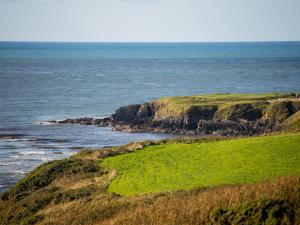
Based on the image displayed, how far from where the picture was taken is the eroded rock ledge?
73.8 meters

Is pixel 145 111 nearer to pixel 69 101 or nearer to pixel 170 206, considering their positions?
pixel 69 101

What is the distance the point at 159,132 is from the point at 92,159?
1391 inches

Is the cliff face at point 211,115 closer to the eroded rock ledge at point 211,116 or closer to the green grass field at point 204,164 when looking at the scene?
the eroded rock ledge at point 211,116

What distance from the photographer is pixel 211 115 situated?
79188 millimetres

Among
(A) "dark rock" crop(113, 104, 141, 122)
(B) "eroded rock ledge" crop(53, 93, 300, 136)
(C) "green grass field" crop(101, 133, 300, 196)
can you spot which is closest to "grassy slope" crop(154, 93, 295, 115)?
(B) "eroded rock ledge" crop(53, 93, 300, 136)

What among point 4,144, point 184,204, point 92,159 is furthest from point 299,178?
point 4,144

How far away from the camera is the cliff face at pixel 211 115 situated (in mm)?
74250

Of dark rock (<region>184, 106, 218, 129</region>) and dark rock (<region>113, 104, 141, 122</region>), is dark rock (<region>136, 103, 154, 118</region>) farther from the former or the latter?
dark rock (<region>184, 106, 218, 129</region>)

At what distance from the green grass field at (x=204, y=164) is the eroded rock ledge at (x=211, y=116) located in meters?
29.4

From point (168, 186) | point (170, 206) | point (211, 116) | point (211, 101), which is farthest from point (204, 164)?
point (211, 101)

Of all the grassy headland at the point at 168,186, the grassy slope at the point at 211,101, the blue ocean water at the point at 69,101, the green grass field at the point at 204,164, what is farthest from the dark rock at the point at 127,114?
the green grass field at the point at 204,164

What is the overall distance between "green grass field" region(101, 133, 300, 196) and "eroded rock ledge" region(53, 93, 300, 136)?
1159 inches

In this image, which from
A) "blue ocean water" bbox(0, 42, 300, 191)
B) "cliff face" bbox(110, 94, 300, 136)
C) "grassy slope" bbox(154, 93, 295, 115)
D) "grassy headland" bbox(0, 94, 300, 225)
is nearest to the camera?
"grassy headland" bbox(0, 94, 300, 225)

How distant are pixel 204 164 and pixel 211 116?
1766 inches
